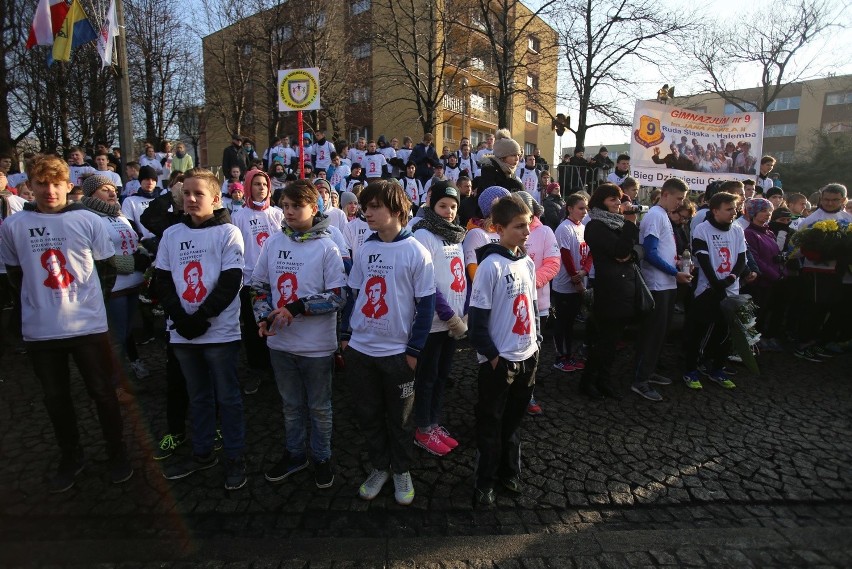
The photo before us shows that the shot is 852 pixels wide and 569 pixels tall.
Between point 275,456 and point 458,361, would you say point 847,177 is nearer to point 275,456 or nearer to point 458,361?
point 458,361

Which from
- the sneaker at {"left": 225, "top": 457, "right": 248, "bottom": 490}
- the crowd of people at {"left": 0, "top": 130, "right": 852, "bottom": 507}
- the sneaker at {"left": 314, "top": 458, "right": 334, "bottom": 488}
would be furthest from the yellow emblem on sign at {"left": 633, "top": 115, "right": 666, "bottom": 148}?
the sneaker at {"left": 225, "top": 457, "right": 248, "bottom": 490}

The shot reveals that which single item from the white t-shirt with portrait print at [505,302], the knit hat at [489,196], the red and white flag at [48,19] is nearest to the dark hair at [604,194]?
the knit hat at [489,196]

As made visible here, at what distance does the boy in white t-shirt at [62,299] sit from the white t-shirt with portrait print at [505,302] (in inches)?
104

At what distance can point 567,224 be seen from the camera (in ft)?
18.1

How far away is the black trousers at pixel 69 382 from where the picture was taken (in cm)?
330

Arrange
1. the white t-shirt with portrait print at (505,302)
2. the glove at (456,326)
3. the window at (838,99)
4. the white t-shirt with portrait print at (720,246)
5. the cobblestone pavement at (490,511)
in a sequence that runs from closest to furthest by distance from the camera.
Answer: the cobblestone pavement at (490,511) < the white t-shirt with portrait print at (505,302) < the glove at (456,326) < the white t-shirt with portrait print at (720,246) < the window at (838,99)

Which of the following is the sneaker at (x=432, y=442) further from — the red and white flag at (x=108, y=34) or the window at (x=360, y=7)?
the window at (x=360, y=7)

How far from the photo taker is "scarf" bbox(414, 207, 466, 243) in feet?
12.3

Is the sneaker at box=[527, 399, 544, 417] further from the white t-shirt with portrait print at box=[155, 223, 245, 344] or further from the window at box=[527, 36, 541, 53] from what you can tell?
the window at box=[527, 36, 541, 53]

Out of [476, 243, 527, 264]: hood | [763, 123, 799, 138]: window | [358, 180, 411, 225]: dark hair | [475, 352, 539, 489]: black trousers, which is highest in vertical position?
[763, 123, 799, 138]: window

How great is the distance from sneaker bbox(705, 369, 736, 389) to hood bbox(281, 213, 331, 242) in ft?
15.5

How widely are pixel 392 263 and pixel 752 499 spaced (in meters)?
2.98

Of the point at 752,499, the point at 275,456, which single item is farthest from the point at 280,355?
the point at 752,499

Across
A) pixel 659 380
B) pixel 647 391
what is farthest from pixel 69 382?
pixel 659 380
